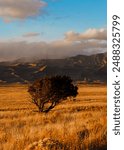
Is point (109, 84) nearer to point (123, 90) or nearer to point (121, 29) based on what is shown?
point (123, 90)

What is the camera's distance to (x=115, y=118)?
5.87 m

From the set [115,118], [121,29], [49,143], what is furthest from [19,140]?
[121,29]

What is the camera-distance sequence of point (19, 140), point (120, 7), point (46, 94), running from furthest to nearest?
point (46, 94)
point (19, 140)
point (120, 7)

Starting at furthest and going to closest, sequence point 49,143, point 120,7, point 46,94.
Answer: point 46,94
point 49,143
point 120,7

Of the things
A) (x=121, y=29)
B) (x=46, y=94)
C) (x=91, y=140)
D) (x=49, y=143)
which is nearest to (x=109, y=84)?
(x=121, y=29)

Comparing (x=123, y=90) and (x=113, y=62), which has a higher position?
(x=113, y=62)

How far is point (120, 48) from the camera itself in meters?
5.79

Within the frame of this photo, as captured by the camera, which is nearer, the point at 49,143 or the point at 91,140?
the point at 49,143

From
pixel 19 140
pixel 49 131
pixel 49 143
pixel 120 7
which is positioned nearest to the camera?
pixel 120 7

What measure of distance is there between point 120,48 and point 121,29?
0.29 m

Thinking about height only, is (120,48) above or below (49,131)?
above

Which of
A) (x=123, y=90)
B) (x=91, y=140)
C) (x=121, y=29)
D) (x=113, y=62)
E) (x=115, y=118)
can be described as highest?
(x=121, y=29)

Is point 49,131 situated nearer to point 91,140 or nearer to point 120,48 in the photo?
point 91,140

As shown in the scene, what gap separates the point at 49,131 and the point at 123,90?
5.47 metres
